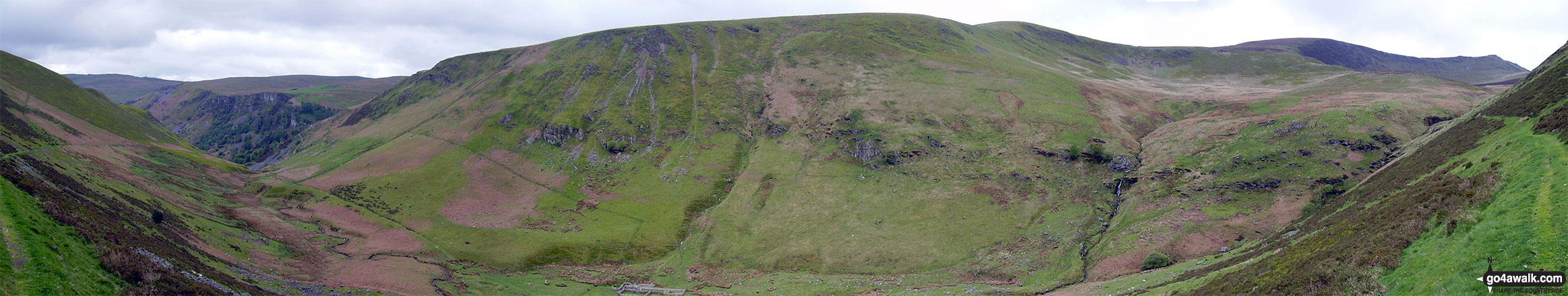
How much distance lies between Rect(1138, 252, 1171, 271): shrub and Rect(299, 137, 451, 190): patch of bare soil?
11668 cm

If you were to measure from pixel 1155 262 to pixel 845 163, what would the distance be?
165ft

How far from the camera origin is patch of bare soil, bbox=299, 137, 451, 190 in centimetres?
10375

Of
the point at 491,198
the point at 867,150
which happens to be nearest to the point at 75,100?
the point at 491,198

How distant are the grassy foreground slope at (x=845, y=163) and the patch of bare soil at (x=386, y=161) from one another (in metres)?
0.67

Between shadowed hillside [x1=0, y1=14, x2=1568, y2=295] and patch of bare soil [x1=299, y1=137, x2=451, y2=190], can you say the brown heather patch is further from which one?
patch of bare soil [x1=299, y1=137, x2=451, y2=190]

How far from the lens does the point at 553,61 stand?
156 metres

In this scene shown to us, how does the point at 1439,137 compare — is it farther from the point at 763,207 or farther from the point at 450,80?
the point at 450,80

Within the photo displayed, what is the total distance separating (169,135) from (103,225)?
137 m

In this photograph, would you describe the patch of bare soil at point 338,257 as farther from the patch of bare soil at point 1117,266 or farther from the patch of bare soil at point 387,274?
the patch of bare soil at point 1117,266

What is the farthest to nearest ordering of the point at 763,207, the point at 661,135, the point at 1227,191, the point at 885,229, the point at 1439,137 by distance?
the point at 661,135, the point at 763,207, the point at 885,229, the point at 1227,191, the point at 1439,137

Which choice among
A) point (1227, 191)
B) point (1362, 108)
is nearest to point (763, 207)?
point (1227, 191)

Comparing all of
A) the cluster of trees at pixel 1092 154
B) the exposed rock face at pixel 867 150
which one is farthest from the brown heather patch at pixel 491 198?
the cluster of trees at pixel 1092 154

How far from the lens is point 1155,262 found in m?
53.1

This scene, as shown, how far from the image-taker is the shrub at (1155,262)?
52875 mm
